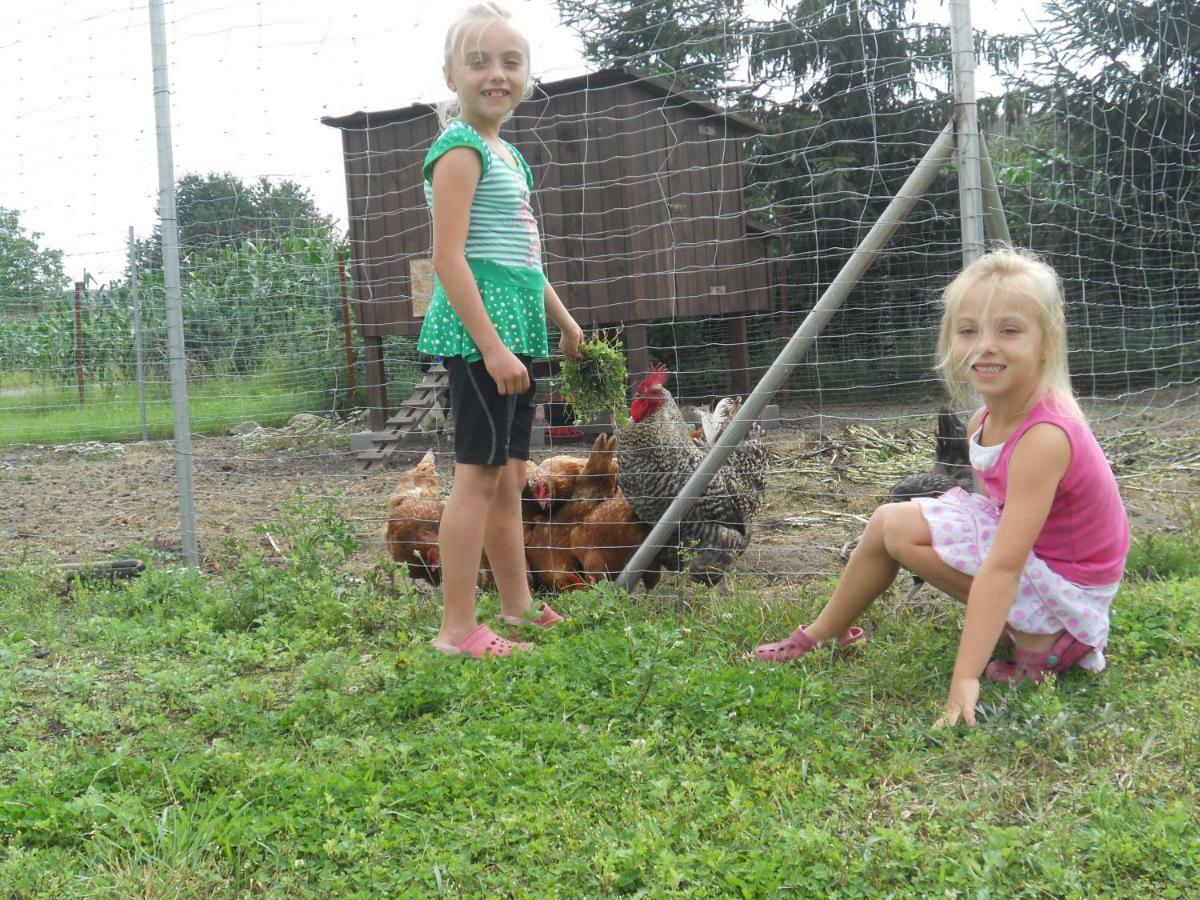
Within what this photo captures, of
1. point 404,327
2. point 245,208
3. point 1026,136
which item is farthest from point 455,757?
point 404,327

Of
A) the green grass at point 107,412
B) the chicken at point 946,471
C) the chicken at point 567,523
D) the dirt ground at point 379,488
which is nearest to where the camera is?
the chicken at point 946,471

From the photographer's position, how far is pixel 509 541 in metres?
3.34

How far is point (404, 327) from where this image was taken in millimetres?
9742

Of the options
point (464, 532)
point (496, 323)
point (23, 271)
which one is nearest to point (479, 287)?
point (496, 323)

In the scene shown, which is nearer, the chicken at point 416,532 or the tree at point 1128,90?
the chicken at point 416,532

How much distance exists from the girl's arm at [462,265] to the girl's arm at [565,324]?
490 millimetres

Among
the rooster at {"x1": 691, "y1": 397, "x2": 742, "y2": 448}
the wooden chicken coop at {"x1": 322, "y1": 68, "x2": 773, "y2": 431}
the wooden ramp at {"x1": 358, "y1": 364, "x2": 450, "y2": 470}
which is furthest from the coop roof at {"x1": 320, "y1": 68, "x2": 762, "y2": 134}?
the rooster at {"x1": 691, "y1": 397, "x2": 742, "y2": 448}

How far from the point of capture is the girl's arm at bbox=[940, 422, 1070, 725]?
2393 millimetres

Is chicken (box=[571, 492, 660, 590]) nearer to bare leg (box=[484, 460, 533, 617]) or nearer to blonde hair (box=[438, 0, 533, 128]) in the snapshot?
bare leg (box=[484, 460, 533, 617])

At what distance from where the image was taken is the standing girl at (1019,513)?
7.93 ft

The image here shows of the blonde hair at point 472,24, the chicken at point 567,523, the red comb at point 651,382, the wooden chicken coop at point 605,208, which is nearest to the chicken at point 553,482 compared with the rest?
the chicken at point 567,523

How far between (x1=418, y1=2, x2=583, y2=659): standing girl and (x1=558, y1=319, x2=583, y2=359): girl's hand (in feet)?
0.65

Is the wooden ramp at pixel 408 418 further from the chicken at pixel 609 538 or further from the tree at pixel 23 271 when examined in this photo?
the chicken at pixel 609 538

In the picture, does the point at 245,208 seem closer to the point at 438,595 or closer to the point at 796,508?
the point at 438,595
